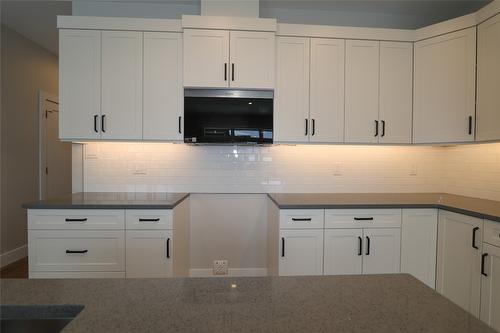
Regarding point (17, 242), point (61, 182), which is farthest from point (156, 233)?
point (61, 182)

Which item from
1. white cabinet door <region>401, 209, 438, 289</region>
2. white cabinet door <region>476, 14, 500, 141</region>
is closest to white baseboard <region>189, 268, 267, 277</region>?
white cabinet door <region>401, 209, 438, 289</region>

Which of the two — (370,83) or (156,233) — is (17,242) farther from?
(370,83)

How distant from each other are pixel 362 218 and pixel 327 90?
1145mm

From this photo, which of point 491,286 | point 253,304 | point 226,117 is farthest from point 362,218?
point 253,304

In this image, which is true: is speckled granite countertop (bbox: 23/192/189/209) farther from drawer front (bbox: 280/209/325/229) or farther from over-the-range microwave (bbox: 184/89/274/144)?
drawer front (bbox: 280/209/325/229)

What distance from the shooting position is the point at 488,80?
82.5 inches

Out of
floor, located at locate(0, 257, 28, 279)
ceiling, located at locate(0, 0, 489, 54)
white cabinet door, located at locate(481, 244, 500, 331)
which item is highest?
ceiling, located at locate(0, 0, 489, 54)

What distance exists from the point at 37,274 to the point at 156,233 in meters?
0.91

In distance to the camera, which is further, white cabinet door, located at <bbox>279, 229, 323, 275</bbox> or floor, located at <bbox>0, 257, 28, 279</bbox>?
floor, located at <bbox>0, 257, 28, 279</bbox>

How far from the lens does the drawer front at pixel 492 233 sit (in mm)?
1668

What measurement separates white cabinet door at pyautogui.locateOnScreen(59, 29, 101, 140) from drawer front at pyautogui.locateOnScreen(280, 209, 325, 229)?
1729 millimetres

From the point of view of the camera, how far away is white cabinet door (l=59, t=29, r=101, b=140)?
2256 millimetres

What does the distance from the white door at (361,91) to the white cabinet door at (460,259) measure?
2.97 feet

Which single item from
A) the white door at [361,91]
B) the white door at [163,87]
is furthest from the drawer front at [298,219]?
the white door at [163,87]
